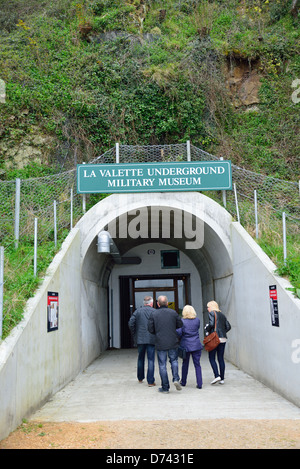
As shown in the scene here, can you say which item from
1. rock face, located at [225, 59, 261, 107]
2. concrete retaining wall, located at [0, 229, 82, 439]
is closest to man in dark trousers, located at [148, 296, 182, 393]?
concrete retaining wall, located at [0, 229, 82, 439]

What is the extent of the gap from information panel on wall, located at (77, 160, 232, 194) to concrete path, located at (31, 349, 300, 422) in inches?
172

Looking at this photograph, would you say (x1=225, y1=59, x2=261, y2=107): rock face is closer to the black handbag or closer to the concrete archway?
the concrete archway

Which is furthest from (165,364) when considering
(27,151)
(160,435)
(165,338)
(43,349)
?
(27,151)

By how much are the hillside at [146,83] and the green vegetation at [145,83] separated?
0.13ft

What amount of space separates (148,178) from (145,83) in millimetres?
5397

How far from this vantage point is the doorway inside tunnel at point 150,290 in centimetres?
1616

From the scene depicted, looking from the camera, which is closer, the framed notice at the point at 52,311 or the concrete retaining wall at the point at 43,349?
the concrete retaining wall at the point at 43,349

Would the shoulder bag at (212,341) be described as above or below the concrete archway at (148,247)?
below

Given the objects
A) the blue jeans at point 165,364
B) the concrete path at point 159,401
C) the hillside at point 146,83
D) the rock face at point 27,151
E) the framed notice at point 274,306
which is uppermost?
the hillside at point 146,83

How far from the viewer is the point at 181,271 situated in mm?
16141

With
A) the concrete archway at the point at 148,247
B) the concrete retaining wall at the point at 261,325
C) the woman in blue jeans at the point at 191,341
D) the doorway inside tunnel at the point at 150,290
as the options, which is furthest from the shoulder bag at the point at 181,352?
the doorway inside tunnel at the point at 150,290

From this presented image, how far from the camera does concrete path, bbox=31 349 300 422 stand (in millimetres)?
5535

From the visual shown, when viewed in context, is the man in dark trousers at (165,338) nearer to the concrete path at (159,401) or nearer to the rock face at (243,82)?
the concrete path at (159,401)

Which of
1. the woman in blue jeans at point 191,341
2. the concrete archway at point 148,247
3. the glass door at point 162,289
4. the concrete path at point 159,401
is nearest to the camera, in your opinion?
the concrete path at point 159,401
